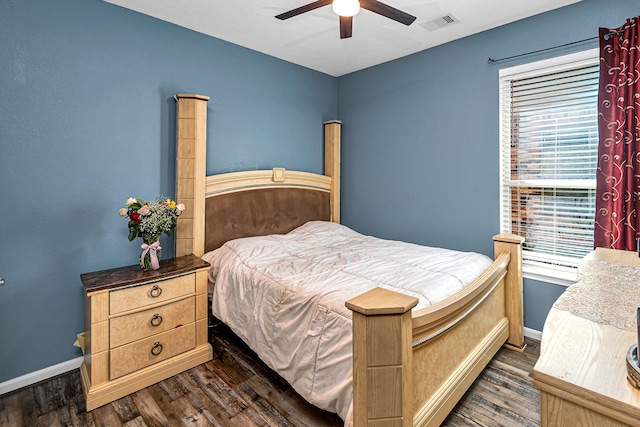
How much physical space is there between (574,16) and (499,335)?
2550 mm

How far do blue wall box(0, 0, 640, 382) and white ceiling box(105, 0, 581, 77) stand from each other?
13 cm

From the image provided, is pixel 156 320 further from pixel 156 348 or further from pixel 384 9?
pixel 384 9

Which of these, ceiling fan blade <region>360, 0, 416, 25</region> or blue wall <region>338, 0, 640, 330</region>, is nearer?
ceiling fan blade <region>360, 0, 416, 25</region>

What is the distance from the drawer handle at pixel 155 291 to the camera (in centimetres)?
226

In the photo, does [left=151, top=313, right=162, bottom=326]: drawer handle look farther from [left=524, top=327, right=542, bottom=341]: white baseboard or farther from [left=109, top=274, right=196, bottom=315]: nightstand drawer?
[left=524, top=327, right=542, bottom=341]: white baseboard

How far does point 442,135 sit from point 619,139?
1.38 metres

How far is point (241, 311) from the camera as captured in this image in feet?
8.11

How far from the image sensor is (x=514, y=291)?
2600mm

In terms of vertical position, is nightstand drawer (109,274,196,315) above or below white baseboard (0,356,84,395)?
above

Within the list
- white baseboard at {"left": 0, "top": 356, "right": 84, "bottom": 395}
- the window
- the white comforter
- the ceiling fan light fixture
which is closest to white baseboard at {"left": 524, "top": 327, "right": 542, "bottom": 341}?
the window

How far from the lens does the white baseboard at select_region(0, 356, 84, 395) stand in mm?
2205

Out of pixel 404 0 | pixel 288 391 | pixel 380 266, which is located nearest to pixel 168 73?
pixel 404 0

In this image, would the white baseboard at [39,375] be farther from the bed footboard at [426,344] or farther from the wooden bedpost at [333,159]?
the wooden bedpost at [333,159]

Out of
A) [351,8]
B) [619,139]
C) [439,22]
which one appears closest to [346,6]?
[351,8]
